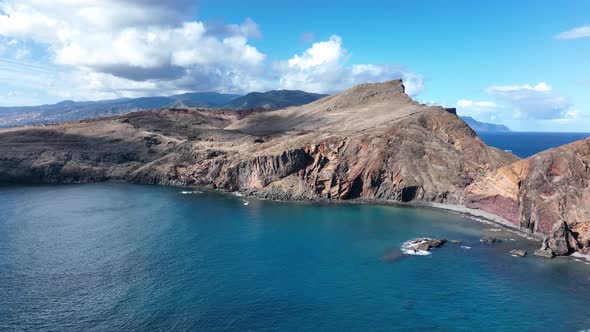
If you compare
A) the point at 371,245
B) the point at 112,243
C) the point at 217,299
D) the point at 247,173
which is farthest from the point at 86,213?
the point at 371,245

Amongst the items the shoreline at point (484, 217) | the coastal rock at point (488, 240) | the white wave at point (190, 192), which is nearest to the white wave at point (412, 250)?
the coastal rock at point (488, 240)

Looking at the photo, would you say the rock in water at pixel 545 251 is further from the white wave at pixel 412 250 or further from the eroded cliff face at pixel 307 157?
the eroded cliff face at pixel 307 157

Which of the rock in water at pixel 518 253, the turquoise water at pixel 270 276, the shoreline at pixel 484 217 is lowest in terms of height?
the turquoise water at pixel 270 276

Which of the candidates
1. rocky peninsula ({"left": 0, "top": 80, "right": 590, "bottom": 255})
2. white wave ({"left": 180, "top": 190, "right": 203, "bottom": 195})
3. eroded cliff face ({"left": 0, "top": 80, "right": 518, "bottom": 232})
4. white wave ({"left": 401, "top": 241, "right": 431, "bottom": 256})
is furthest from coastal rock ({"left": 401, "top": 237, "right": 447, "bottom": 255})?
white wave ({"left": 180, "top": 190, "right": 203, "bottom": 195})

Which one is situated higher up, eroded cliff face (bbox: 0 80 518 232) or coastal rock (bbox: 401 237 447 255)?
eroded cliff face (bbox: 0 80 518 232)

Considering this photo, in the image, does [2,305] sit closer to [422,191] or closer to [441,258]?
[441,258]

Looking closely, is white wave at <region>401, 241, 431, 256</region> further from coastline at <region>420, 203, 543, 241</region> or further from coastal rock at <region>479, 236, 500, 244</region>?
coastline at <region>420, 203, 543, 241</region>

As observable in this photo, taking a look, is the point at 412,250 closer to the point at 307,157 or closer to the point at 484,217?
the point at 484,217
